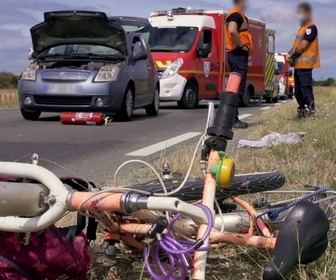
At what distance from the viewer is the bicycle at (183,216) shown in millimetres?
1785

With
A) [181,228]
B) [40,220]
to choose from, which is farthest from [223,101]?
[40,220]

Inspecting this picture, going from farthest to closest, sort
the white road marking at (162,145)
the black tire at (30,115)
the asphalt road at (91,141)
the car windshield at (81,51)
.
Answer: the black tire at (30,115)
the car windshield at (81,51)
the white road marking at (162,145)
the asphalt road at (91,141)

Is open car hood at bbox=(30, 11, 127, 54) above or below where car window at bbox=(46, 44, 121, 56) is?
above

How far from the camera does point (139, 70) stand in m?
11.4

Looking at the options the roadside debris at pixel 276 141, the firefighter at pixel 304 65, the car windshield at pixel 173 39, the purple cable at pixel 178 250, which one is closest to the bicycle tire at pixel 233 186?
the purple cable at pixel 178 250

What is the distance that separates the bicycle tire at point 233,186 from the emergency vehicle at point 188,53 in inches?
491

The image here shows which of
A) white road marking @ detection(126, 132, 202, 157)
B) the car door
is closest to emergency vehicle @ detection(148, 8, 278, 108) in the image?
the car door

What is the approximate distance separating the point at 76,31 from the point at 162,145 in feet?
13.8

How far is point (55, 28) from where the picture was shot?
35.3 feet

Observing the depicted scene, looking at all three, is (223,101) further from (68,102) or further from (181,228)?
(68,102)

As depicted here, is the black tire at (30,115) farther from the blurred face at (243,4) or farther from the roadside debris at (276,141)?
the blurred face at (243,4)

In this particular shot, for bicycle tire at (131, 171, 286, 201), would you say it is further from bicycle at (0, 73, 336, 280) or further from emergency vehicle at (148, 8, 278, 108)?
emergency vehicle at (148, 8, 278, 108)

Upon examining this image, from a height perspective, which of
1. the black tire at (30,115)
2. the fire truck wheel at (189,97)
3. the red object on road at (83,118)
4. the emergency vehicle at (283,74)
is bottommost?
the emergency vehicle at (283,74)

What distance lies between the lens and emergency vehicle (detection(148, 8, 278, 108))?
608 inches
